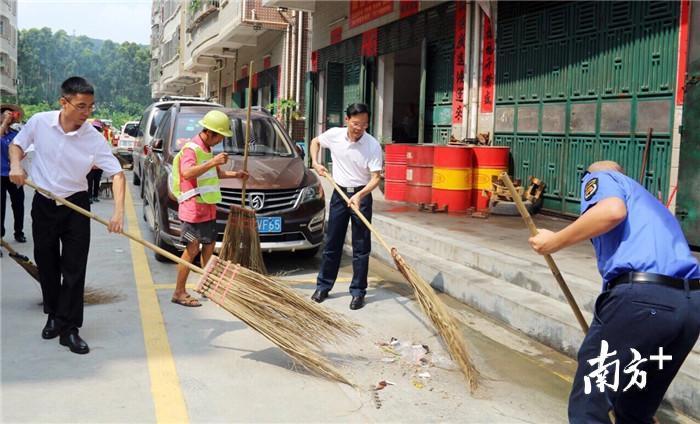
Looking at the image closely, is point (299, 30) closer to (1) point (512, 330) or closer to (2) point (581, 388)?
(1) point (512, 330)

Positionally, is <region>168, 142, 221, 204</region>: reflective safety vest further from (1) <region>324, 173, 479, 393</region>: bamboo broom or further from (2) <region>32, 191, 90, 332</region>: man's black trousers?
(1) <region>324, 173, 479, 393</region>: bamboo broom

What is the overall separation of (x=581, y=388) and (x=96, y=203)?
1155 cm

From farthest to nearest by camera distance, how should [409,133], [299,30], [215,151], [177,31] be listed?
[177,31], [299,30], [409,133], [215,151]

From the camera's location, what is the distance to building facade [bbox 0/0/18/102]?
5050 cm

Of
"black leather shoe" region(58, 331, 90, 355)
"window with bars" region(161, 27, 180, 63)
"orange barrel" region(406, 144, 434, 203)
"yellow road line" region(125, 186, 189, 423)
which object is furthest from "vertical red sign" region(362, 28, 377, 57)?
"window with bars" region(161, 27, 180, 63)

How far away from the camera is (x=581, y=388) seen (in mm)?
2594

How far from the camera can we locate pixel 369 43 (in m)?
14.8

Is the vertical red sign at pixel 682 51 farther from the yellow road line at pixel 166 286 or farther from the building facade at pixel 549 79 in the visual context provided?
the yellow road line at pixel 166 286

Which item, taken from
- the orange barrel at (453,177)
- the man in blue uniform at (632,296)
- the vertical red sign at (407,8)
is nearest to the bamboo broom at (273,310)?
the man in blue uniform at (632,296)

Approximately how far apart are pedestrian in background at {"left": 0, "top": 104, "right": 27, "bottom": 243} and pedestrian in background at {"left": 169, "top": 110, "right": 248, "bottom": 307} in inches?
131

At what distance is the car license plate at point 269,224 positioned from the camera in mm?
6725

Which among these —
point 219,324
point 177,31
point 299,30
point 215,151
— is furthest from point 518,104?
point 177,31

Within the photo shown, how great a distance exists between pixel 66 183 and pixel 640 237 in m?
3.41

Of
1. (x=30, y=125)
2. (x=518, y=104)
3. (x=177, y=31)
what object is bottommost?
(x=30, y=125)
